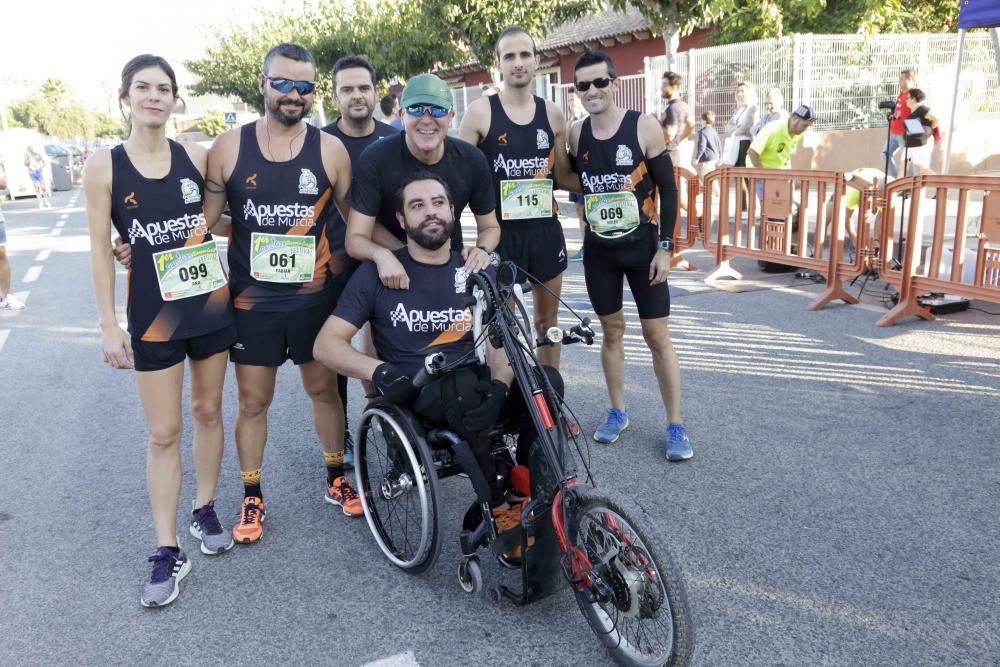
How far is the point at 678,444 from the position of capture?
13.8 feet

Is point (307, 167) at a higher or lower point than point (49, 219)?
higher

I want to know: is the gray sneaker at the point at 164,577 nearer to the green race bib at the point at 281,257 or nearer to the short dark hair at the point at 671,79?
the green race bib at the point at 281,257

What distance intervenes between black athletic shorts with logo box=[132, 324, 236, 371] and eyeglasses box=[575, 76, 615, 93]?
6.58 feet

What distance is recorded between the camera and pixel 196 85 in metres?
44.7

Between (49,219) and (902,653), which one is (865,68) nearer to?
(902,653)

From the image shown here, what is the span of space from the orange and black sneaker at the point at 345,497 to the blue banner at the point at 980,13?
711 centimetres

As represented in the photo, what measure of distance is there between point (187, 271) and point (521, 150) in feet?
5.86

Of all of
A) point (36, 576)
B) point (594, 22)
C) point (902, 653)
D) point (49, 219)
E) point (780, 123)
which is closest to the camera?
point (902, 653)

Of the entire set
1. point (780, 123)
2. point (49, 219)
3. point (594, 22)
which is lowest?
point (49, 219)

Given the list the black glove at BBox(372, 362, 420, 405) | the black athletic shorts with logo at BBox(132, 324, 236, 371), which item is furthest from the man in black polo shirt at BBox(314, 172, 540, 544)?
the black athletic shorts with logo at BBox(132, 324, 236, 371)

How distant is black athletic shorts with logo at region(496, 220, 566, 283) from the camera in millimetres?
4309

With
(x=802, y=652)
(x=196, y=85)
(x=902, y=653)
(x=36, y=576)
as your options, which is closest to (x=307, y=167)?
(x=36, y=576)

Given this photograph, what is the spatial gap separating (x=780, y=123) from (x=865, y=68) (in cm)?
767

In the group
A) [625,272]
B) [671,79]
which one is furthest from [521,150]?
[671,79]
